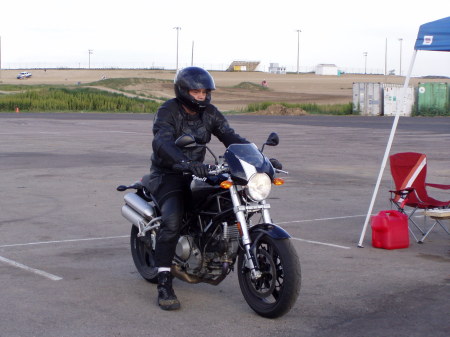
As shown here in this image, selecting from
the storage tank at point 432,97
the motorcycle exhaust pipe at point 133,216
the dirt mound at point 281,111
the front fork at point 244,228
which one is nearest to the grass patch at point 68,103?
the dirt mound at point 281,111

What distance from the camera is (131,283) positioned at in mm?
7137

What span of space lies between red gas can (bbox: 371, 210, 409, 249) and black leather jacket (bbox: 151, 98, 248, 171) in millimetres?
2812

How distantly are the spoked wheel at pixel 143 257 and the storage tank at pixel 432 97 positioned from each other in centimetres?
4885

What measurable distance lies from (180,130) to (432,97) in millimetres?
50274

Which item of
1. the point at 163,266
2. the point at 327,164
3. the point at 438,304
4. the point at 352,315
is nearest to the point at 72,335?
the point at 163,266

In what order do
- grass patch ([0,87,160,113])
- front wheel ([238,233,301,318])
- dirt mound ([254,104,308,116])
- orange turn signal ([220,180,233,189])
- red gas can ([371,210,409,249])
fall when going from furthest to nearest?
grass patch ([0,87,160,113]) → dirt mound ([254,104,308,116]) → red gas can ([371,210,409,249]) → orange turn signal ([220,180,233,189]) → front wheel ([238,233,301,318])

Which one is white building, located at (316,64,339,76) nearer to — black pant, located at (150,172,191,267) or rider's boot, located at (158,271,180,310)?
black pant, located at (150,172,191,267)

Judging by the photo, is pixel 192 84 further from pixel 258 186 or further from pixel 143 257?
pixel 143 257

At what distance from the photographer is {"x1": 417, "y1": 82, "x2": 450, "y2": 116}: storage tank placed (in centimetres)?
5397

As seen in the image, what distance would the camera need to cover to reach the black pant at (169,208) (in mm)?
6148

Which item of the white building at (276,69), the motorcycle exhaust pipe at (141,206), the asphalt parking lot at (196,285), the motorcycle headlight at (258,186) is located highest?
the white building at (276,69)

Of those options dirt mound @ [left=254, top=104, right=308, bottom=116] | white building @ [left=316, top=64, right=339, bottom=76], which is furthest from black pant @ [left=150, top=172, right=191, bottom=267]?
white building @ [left=316, top=64, right=339, bottom=76]

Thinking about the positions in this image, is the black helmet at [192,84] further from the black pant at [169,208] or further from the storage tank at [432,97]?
the storage tank at [432,97]

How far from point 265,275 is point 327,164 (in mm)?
12682
